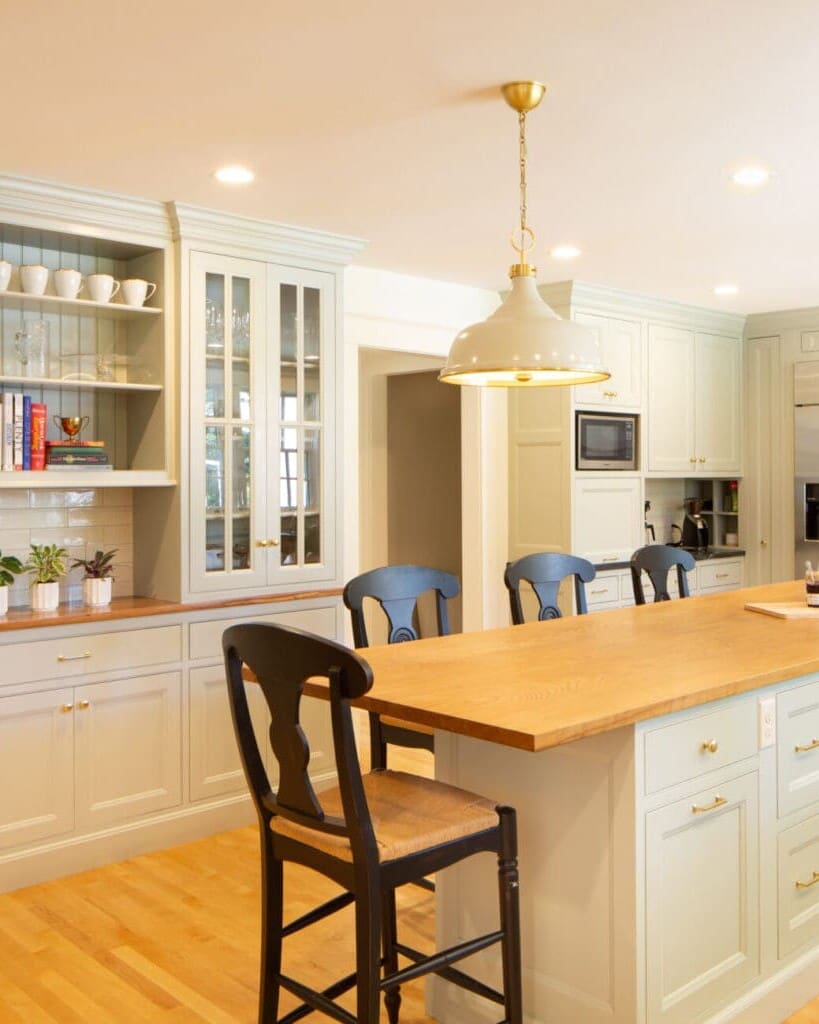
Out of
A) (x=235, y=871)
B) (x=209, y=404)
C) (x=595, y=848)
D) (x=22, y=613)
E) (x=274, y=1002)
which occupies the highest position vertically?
(x=209, y=404)

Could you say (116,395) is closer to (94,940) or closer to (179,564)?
(179,564)

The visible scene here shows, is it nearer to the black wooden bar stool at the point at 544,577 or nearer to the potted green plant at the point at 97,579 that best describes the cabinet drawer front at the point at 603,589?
the black wooden bar stool at the point at 544,577

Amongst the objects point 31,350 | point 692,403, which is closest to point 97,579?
point 31,350

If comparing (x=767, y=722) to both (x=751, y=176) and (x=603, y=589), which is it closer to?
(x=751, y=176)

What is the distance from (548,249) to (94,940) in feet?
11.2

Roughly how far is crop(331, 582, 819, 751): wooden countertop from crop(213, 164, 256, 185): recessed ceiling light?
1765 mm

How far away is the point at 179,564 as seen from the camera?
4.04 metres

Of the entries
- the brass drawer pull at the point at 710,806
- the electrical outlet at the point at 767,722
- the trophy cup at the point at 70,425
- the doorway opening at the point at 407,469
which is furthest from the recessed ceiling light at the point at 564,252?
the brass drawer pull at the point at 710,806

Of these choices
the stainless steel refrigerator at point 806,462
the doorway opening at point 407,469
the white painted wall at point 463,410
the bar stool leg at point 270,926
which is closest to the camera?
the bar stool leg at point 270,926

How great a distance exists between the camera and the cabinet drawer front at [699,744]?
2.17 meters

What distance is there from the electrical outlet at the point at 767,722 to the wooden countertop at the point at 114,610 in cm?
227

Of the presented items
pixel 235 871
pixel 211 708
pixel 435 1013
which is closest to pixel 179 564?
pixel 211 708

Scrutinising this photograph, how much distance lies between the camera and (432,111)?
302cm

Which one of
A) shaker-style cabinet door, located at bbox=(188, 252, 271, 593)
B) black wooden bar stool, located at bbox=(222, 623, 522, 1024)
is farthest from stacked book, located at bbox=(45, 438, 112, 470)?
black wooden bar stool, located at bbox=(222, 623, 522, 1024)
